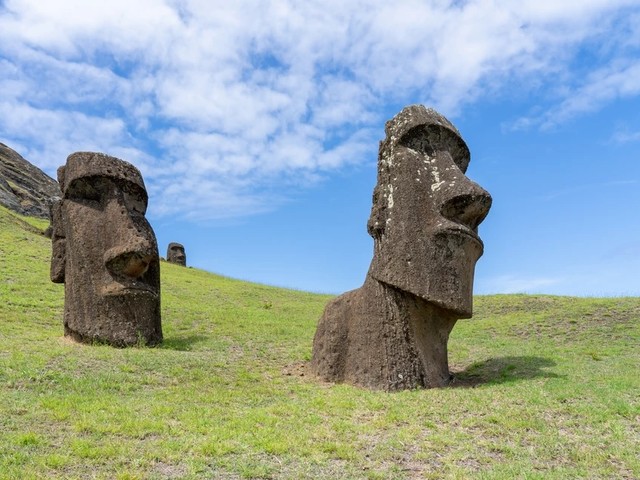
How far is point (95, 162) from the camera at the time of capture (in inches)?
541

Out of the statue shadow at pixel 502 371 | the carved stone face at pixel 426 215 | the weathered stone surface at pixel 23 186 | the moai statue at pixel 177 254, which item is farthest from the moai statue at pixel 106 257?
the weathered stone surface at pixel 23 186

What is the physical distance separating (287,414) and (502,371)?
18.2 ft

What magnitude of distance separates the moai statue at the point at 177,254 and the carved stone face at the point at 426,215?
118ft

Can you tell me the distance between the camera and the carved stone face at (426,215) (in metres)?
10.2

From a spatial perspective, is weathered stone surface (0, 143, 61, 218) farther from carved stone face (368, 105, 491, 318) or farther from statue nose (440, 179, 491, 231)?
statue nose (440, 179, 491, 231)

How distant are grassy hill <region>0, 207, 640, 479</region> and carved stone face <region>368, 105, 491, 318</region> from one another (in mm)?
1865

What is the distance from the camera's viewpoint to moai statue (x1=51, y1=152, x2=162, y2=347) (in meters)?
13.1

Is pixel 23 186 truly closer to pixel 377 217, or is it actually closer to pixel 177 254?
pixel 177 254

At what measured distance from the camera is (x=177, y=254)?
4556 cm

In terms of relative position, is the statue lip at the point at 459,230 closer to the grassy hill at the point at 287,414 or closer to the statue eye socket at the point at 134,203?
the grassy hill at the point at 287,414

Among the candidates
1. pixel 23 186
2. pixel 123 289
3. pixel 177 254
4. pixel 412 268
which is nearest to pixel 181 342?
pixel 123 289

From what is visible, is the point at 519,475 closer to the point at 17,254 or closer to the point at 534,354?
the point at 534,354

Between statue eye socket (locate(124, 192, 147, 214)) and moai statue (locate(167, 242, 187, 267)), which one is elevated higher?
moai statue (locate(167, 242, 187, 267))

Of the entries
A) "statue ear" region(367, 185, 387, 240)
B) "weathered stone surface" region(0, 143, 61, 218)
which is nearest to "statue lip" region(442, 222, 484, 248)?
"statue ear" region(367, 185, 387, 240)
